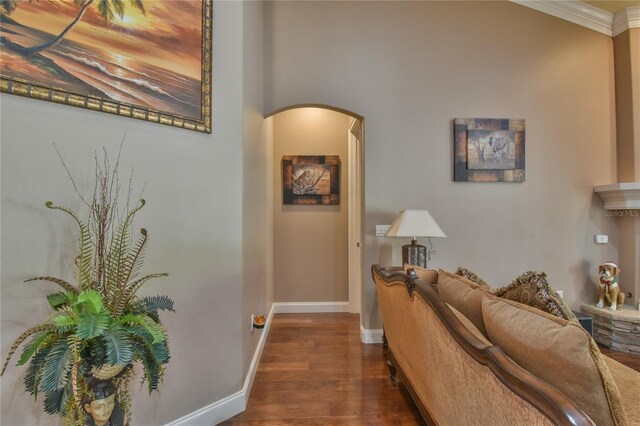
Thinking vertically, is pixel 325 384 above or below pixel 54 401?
below

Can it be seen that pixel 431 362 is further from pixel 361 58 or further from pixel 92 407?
pixel 361 58

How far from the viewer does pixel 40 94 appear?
130 cm

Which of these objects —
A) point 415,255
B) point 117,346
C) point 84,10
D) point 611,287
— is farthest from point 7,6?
point 611,287

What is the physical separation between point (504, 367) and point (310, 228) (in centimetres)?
335

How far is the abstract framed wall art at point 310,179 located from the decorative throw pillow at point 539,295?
2.97m

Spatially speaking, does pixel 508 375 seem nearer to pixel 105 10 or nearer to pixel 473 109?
pixel 105 10

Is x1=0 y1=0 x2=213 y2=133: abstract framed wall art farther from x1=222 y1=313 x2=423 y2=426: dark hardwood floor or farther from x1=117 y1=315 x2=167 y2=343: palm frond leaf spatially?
x1=222 y1=313 x2=423 y2=426: dark hardwood floor

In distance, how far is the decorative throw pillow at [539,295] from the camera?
1104 millimetres

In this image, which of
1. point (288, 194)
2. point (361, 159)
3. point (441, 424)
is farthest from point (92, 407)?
point (288, 194)

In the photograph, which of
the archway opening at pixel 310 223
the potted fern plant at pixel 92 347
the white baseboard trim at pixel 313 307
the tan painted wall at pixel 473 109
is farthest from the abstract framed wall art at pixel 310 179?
the potted fern plant at pixel 92 347

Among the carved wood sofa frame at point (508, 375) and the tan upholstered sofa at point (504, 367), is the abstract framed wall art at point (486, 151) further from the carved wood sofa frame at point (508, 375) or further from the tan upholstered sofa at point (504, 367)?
the carved wood sofa frame at point (508, 375)

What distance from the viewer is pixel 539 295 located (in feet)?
3.76

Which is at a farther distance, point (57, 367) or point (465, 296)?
point (465, 296)

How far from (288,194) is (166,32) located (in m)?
2.53
